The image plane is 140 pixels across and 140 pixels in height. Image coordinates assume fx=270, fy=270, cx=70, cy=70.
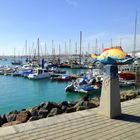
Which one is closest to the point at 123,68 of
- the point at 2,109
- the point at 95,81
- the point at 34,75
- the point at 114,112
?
the point at 95,81

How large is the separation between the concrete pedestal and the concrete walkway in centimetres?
25

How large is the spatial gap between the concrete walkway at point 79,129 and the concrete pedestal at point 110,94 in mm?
246

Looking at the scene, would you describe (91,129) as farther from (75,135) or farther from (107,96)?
(107,96)

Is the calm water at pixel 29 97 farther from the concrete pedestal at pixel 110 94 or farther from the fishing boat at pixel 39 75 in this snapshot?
the concrete pedestal at pixel 110 94

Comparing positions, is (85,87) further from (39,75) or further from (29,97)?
(39,75)

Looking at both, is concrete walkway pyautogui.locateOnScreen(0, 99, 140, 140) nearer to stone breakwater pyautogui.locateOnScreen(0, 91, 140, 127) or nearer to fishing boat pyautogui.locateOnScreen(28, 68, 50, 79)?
stone breakwater pyautogui.locateOnScreen(0, 91, 140, 127)

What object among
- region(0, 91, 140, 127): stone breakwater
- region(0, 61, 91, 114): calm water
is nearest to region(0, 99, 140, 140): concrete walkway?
region(0, 91, 140, 127): stone breakwater

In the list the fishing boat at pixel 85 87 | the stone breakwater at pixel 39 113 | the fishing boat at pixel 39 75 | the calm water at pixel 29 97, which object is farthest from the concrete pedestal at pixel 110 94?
the fishing boat at pixel 39 75

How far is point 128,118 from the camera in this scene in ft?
28.1

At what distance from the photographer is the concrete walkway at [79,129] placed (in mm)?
6719

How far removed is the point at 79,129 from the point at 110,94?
1854mm

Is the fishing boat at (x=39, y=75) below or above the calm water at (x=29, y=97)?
above

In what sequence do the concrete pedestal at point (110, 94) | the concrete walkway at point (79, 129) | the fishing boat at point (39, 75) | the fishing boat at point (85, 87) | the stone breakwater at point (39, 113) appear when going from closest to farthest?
the concrete walkway at point (79, 129)
the concrete pedestal at point (110, 94)
the stone breakwater at point (39, 113)
the fishing boat at point (85, 87)
the fishing boat at point (39, 75)

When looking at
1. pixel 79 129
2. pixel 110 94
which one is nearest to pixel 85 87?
pixel 110 94
